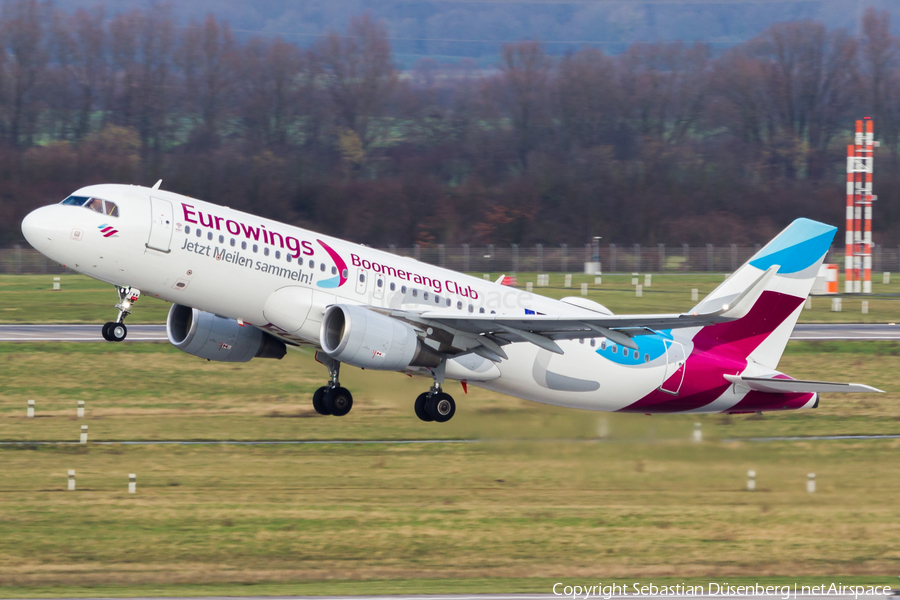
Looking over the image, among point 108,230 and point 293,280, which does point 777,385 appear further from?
point 108,230

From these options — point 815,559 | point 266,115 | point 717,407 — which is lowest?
point 815,559

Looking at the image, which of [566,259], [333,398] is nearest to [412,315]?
[333,398]

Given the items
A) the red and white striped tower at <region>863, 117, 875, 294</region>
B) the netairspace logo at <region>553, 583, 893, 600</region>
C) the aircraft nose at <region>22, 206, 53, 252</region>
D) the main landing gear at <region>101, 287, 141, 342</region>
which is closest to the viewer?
the netairspace logo at <region>553, 583, 893, 600</region>

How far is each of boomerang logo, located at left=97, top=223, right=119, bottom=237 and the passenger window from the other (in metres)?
0.44

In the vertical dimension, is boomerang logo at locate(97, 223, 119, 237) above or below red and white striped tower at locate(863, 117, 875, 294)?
below

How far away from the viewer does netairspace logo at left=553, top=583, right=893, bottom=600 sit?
25609 mm

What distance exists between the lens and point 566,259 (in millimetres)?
90375

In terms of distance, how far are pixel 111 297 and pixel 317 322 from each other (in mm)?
43978

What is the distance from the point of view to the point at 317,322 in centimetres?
3014

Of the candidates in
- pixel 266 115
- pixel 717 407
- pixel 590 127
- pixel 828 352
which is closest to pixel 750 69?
pixel 590 127

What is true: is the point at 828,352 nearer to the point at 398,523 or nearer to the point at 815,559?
the point at 815,559

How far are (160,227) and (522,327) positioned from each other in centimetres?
1024

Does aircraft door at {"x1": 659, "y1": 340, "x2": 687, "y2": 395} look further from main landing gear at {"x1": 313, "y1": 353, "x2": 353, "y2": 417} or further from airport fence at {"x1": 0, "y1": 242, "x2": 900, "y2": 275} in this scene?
airport fence at {"x1": 0, "y1": 242, "x2": 900, "y2": 275}

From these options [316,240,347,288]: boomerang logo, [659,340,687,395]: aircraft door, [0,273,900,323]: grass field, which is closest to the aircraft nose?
[316,240,347,288]: boomerang logo
